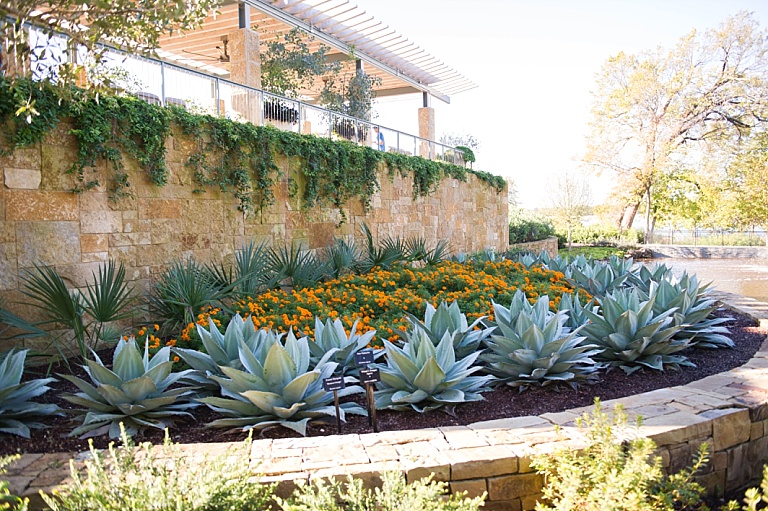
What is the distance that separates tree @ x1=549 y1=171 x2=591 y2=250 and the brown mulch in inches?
1078

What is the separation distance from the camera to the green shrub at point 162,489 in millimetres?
1936

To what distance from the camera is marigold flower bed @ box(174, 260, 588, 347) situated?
5.00 m

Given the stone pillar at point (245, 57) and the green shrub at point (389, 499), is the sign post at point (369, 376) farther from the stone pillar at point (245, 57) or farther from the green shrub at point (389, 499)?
the stone pillar at point (245, 57)

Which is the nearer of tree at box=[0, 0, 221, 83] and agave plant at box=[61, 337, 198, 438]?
agave plant at box=[61, 337, 198, 438]

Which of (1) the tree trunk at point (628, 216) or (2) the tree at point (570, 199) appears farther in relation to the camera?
(2) the tree at point (570, 199)

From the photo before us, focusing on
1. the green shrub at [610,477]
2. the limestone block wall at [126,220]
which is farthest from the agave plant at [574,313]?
the limestone block wall at [126,220]

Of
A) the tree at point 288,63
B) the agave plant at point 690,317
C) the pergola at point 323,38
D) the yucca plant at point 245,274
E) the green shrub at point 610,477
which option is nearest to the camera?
the green shrub at point 610,477

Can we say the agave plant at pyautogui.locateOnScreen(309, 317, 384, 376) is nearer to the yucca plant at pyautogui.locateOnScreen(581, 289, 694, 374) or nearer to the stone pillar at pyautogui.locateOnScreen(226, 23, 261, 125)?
the yucca plant at pyautogui.locateOnScreen(581, 289, 694, 374)

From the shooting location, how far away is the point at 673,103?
2672 centimetres

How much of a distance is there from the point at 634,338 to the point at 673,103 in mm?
26698

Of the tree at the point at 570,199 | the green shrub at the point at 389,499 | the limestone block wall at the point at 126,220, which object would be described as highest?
the tree at the point at 570,199

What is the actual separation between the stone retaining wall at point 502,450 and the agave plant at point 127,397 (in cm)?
56

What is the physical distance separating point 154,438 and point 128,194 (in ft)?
12.1

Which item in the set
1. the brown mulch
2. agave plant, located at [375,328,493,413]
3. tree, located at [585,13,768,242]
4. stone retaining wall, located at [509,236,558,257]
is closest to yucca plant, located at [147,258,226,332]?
the brown mulch
